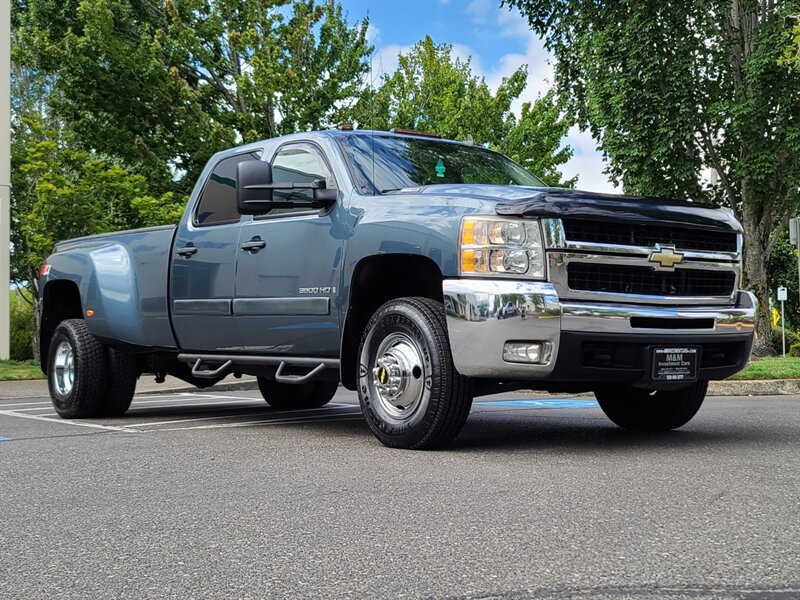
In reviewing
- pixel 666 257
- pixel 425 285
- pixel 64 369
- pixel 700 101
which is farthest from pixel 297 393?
pixel 700 101

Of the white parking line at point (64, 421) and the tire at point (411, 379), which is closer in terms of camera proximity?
the tire at point (411, 379)

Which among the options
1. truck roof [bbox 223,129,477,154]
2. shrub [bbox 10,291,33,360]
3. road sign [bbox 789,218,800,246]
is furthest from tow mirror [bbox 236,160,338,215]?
shrub [bbox 10,291,33,360]

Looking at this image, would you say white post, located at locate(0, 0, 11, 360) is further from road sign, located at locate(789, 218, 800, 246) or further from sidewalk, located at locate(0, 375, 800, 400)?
road sign, located at locate(789, 218, 800, 246)

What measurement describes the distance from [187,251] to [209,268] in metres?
0.32

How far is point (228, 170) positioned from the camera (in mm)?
8273

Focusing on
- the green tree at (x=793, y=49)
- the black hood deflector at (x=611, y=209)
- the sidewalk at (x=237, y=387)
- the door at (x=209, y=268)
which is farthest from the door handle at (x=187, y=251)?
the green tree at (x=793, y=49)

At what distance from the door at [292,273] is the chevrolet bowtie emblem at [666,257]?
198 centimetres

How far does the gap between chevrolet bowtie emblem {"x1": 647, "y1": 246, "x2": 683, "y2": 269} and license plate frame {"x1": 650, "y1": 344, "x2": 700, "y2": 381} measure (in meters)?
0.48

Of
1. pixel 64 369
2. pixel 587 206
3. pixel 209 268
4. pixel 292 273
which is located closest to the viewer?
pixel 587 206

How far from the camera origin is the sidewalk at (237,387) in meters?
12.7

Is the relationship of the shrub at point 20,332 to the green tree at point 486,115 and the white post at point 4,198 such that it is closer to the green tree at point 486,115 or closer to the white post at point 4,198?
the white post at point 4,198

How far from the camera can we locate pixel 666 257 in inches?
242

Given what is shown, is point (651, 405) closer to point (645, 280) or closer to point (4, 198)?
point (645, 280)

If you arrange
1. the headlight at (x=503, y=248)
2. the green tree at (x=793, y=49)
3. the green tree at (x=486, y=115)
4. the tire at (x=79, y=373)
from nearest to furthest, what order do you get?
the headlight at (x=503, y=248) → the tire at (x=79, y=373) → the green tree at (x=793, y=49) → the green tree at (x=486, y=115)
